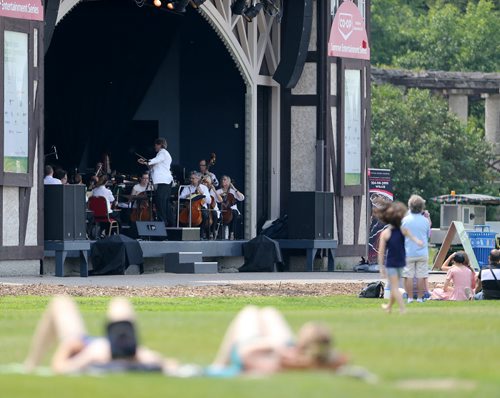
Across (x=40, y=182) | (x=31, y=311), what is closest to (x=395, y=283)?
(x=31, y=311)

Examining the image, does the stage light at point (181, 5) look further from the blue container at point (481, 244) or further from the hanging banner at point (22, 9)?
Result: the blue container at point (481, 244)

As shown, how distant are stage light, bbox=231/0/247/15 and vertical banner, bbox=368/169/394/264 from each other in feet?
17.7

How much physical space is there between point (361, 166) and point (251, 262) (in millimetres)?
3826

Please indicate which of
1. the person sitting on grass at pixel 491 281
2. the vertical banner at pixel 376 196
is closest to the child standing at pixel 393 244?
the person sitting on grass at pixel 491 281

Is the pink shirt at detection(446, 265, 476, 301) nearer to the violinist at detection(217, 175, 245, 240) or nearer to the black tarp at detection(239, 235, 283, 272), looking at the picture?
the black tarp at detection(239, 235, 283, 272)

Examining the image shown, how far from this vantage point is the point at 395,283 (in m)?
19.5

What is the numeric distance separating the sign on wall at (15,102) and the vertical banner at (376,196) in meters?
9.58

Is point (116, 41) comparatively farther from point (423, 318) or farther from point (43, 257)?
point (423, 318)

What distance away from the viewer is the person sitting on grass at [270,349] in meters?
10.1

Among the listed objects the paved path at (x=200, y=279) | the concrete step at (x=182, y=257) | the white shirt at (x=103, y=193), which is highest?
the white shirt at (x=103, y=193)

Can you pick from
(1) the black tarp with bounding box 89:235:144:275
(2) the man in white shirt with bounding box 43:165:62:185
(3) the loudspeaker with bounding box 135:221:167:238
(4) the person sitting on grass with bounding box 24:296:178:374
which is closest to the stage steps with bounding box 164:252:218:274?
(3) the loudspeaker with bounding box 135:221:167:238

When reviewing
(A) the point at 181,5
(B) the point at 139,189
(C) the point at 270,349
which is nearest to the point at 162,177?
(B) the point at 139,189

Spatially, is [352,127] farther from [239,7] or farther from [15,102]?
[15,102]

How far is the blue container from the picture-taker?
103 ft
